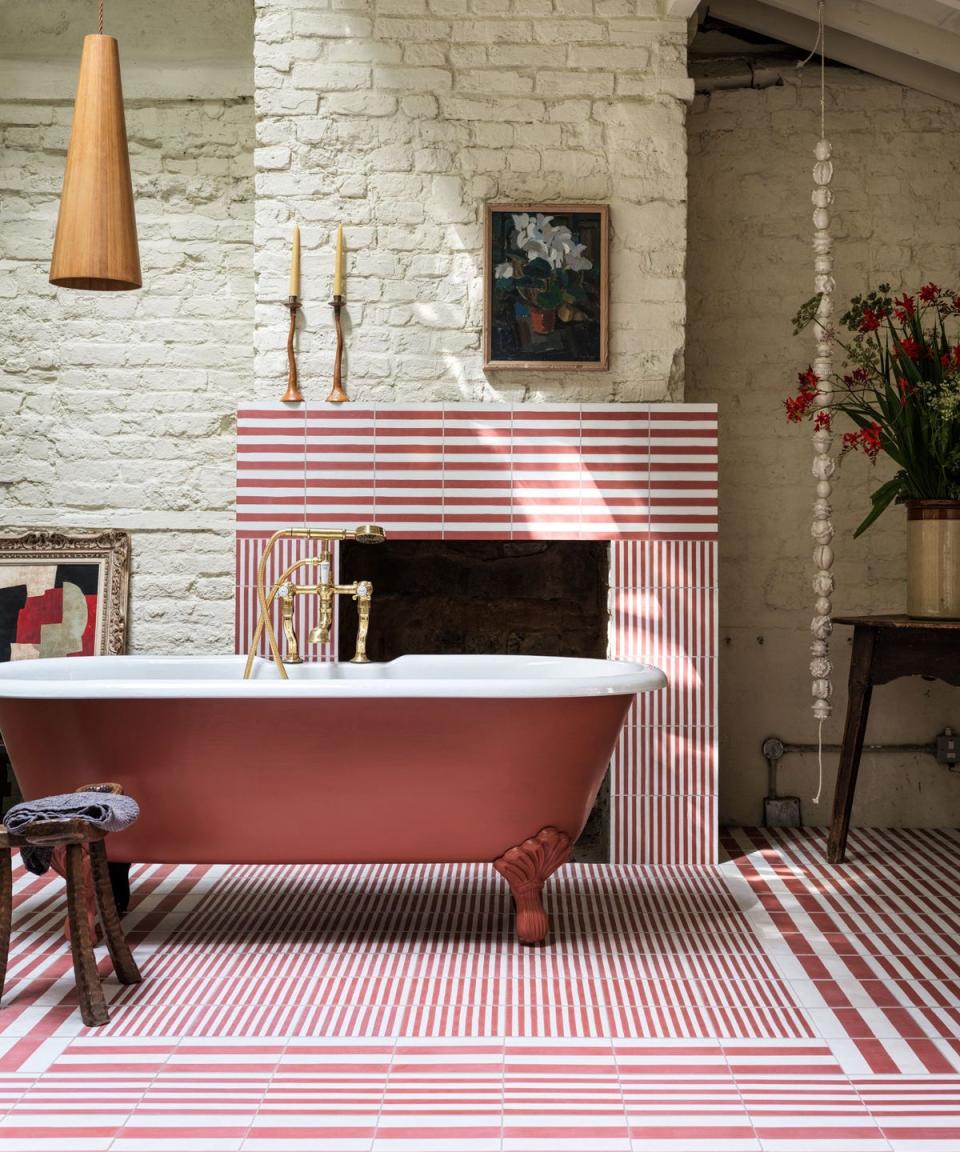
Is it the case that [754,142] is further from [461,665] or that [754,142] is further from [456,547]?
[461,665]

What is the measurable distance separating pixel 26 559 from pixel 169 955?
2013mm

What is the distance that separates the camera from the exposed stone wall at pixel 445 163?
13.5 ft

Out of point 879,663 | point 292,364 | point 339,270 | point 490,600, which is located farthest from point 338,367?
point 879,663

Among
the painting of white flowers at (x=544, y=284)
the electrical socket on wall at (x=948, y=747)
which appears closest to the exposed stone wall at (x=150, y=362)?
the painting of white flowers at (x=544, y=284)

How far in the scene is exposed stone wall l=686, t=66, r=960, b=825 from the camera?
14.8ft

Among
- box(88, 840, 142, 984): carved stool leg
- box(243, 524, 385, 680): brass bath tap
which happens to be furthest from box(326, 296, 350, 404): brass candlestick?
box(88, 840, 142, 984): carved stool leg

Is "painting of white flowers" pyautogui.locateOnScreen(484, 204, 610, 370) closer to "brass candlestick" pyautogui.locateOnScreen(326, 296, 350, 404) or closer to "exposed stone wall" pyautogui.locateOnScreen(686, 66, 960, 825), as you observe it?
"brass candlestick" pyautogui.locateOnScreen(326, 296, 350, 404)

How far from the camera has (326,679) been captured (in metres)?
3.30

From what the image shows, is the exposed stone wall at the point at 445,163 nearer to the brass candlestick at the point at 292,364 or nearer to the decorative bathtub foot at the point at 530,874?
the brass candlestick at the point at 292,364

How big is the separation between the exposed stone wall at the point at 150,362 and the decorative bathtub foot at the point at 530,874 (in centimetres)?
185

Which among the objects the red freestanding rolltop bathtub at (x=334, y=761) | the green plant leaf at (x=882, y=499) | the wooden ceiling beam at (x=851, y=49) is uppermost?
the wooden ceiling beam at (x=851, y=49)

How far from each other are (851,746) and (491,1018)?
6.08 feet

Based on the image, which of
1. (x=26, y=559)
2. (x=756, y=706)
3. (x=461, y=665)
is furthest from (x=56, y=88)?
(x=756, y=706)

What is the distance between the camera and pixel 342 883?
3.72 m
